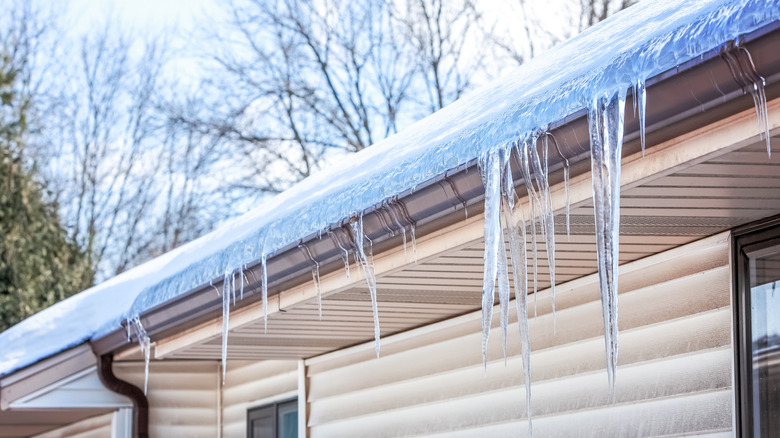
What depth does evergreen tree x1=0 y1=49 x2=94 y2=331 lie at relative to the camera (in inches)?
610

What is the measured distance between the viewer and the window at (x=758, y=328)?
11.8 feet

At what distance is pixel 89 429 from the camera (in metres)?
8.26

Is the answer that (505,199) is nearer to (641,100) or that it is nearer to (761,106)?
(641,100)

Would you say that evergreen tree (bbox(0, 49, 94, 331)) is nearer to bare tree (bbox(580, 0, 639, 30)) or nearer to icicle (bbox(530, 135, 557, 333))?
bare tree (bbox(580, 0, 639, 30))

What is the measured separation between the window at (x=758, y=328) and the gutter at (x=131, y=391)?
4.54m

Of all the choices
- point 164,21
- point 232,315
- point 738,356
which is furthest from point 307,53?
point 738,356

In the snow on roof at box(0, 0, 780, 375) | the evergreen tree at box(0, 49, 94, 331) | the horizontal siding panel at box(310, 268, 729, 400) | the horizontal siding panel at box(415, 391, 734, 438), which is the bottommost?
the horizontal siding panel at box(415, 391, 734, 438)

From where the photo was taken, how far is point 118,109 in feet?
78.8

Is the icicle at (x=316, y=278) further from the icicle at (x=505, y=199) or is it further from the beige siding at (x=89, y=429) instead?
the beige siding at (x=89, y=429)

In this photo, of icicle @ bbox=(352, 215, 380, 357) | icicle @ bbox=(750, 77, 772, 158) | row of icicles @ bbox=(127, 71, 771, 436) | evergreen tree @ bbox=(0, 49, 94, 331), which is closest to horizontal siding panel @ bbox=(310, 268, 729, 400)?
row of icicles @ bbox=(127, 71, 771, 436)

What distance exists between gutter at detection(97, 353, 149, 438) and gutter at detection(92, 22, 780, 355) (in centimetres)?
168

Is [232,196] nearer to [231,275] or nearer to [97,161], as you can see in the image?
[97,161]

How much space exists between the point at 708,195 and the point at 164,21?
24.8 m

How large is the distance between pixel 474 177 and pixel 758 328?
1.28m
